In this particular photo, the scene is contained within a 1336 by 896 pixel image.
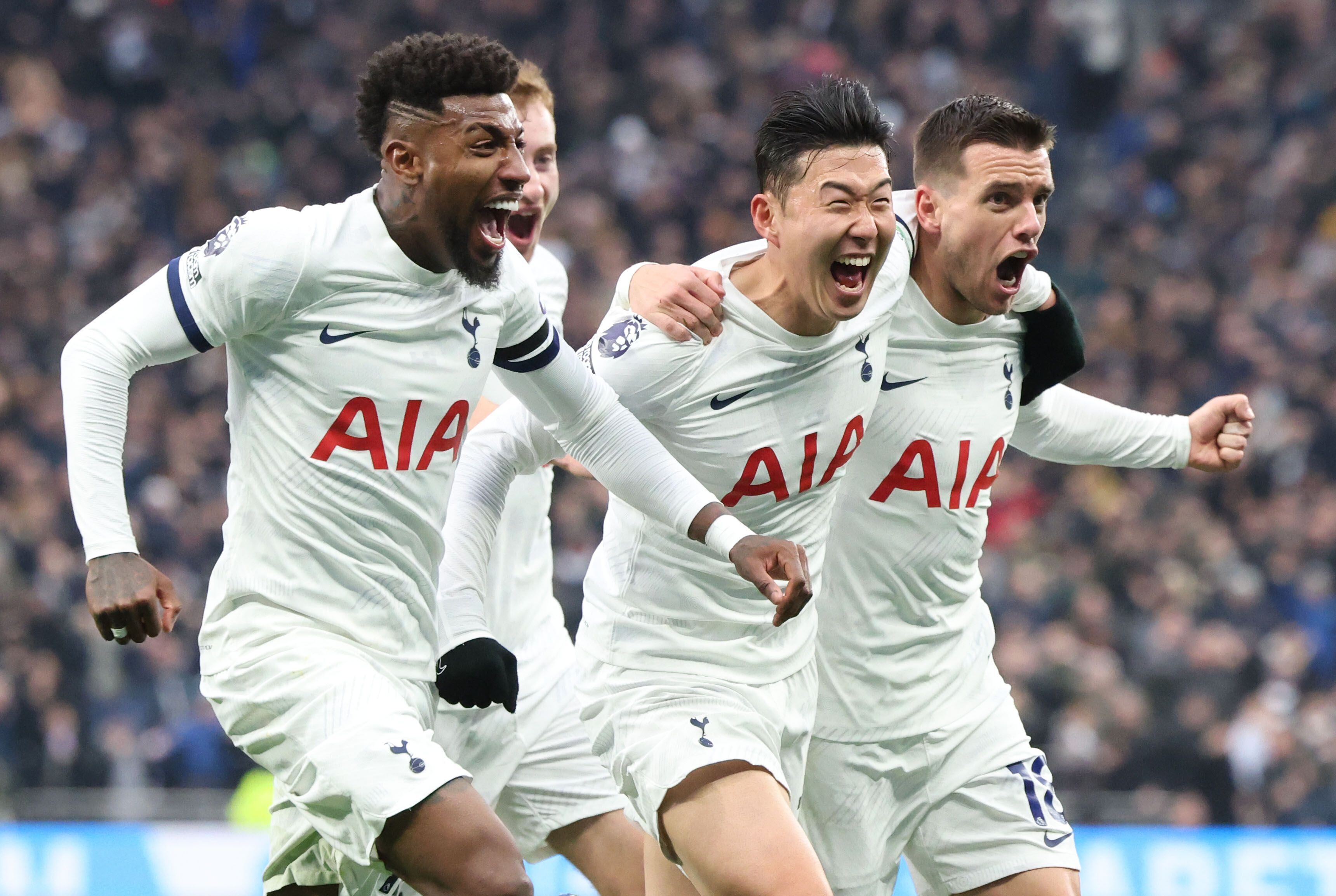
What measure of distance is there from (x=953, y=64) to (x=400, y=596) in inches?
496

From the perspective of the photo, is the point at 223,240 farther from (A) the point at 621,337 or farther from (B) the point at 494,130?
(A) the point at 621,337

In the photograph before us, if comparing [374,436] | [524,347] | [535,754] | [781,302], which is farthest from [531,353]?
[535,754]

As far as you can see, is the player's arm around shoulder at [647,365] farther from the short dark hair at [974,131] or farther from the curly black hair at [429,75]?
the short dark hair at [974,131]

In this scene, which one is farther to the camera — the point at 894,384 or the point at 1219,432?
the point at 1219,432

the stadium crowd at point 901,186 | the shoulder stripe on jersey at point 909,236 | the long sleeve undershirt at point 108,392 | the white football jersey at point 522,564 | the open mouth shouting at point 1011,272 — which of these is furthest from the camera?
the stadium crowd at point 901,186

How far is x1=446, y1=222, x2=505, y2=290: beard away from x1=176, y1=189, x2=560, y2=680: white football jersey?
7 cm

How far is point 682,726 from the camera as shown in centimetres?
395

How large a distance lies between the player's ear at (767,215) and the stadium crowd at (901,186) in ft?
19.6

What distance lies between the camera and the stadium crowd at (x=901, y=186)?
1064 cm

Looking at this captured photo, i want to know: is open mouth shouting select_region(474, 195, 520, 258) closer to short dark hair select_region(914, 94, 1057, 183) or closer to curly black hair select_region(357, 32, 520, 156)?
curly black hair select_region(357, 32, 520, 156)

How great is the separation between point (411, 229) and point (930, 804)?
1925 mm

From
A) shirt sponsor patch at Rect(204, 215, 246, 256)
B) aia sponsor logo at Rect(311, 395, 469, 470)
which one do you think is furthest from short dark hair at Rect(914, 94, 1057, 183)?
shirt sponsor patch at Rect(204, 215, 246, 256)

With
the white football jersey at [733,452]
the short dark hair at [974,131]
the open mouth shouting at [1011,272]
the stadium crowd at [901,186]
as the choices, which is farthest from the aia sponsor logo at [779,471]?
the stadium crowd at [901,186]

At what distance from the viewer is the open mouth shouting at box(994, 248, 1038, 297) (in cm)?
432
